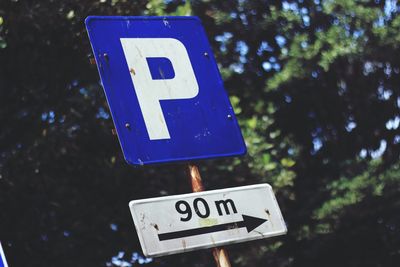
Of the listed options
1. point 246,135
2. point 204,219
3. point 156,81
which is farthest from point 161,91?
point 246,135

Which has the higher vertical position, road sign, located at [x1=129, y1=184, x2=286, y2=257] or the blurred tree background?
the blurred tree background

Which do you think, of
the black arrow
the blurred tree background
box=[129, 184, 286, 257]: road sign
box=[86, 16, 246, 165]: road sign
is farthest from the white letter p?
the blurred tree background

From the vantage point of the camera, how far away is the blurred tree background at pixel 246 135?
9.15 metres

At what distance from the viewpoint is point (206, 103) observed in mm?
3742

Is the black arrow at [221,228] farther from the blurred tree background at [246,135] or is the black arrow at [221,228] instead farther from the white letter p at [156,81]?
the blurred tree background at [246,135]

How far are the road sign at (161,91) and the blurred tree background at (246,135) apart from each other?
5240 millimetres

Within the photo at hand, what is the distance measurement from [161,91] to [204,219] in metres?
0.66

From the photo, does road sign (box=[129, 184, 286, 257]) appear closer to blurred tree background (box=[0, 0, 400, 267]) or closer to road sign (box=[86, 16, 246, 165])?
road sign (box=[86, 16, 246, 165])

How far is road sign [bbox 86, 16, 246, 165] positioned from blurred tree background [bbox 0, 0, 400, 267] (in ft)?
17.2

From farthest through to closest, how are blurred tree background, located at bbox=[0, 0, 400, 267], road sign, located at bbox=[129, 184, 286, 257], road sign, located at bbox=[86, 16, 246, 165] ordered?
1. blurred tree background, located at bbox=[0, 0, 400, 267]
2. road sign, located at bbox=[86, 16, 246, 165]
3. road sign, located at bbox=[129, 184, 286, 257]

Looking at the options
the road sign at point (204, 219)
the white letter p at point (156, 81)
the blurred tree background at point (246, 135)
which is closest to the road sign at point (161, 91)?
the white letter p at point (156, 81)

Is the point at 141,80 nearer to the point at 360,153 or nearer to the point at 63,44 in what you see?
the point at 63,44

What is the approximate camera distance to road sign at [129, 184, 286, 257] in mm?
3219

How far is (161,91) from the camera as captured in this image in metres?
3.63
